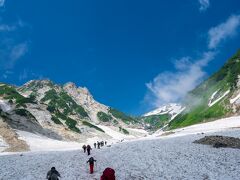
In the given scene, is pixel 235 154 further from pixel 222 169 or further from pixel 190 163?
pixel 222 169

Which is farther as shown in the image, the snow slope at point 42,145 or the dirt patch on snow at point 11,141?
the snow slope at point 42,145

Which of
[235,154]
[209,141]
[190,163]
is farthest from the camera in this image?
[209,141]

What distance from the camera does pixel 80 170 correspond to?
134ft

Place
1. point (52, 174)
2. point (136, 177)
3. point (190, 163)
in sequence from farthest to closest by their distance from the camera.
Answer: point (190, 163) < point (136, 177) < point (52, 174)

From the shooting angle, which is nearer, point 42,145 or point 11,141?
point 11,141

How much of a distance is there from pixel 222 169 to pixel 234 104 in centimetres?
15583

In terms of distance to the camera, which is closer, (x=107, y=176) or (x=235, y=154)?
(x=107, y=176)

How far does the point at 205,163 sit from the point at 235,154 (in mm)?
6068

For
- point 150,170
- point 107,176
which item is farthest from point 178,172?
point 107,176

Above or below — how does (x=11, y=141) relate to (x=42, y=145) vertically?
below

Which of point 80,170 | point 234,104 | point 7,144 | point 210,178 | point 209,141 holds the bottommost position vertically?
point 210,178

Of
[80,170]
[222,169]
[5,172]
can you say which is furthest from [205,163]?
[5,172]

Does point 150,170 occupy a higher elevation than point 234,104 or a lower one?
lower

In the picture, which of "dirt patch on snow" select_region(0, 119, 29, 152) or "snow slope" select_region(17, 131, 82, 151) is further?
"snow slope" select_region(17, 131, 82, 151)
